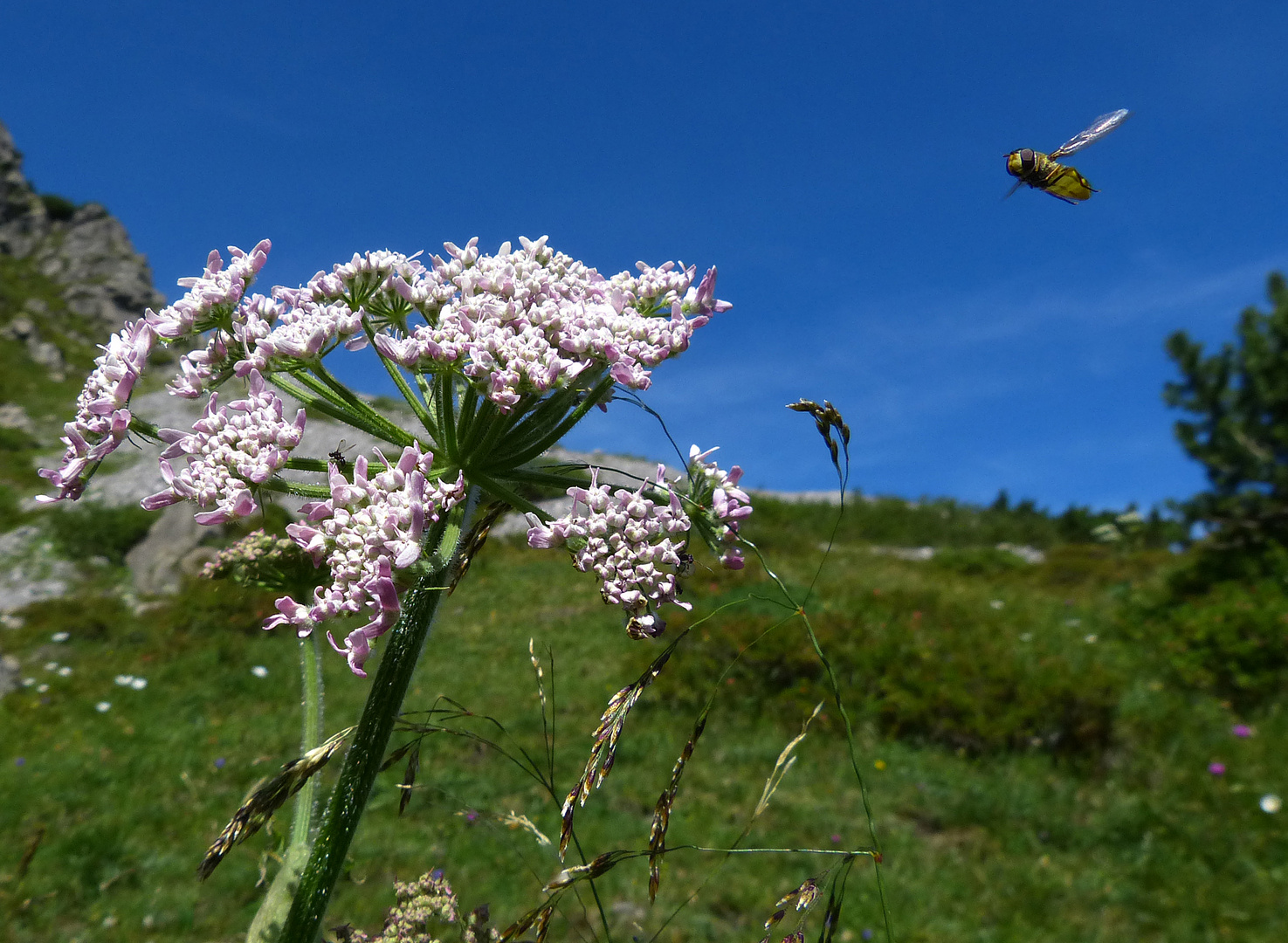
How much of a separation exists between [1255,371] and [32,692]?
910 inches

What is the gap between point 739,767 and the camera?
389 inches

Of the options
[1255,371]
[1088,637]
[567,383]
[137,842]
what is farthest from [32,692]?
[1255,371]

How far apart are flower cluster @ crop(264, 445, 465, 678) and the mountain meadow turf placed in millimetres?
2017

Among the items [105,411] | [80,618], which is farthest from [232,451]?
[80,618]

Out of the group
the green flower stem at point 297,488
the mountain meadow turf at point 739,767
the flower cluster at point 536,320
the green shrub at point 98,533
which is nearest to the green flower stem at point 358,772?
the green flower stem at point 297,488

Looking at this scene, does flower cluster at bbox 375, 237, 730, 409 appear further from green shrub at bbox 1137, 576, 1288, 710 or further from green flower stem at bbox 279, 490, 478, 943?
green shrub at bbox 1137, 576, 1288, 710

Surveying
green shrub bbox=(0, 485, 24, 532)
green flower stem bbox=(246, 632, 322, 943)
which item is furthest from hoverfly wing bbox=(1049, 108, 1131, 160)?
green shrub bbox=(0, 485, 24, 532)

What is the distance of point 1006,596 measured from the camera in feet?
59.6

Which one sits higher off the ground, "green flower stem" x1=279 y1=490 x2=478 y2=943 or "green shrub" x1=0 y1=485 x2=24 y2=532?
"green shrub" x1=0 y1=485 x2=24 y2=532

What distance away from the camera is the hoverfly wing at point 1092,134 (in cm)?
218

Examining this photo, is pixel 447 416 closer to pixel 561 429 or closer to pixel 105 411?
pixel 561 429

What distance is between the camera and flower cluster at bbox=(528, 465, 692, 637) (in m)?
1.85

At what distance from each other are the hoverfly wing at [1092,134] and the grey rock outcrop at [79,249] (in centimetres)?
7770

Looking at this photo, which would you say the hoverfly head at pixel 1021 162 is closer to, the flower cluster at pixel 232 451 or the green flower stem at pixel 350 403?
the green flower stem at pixel 350 403
